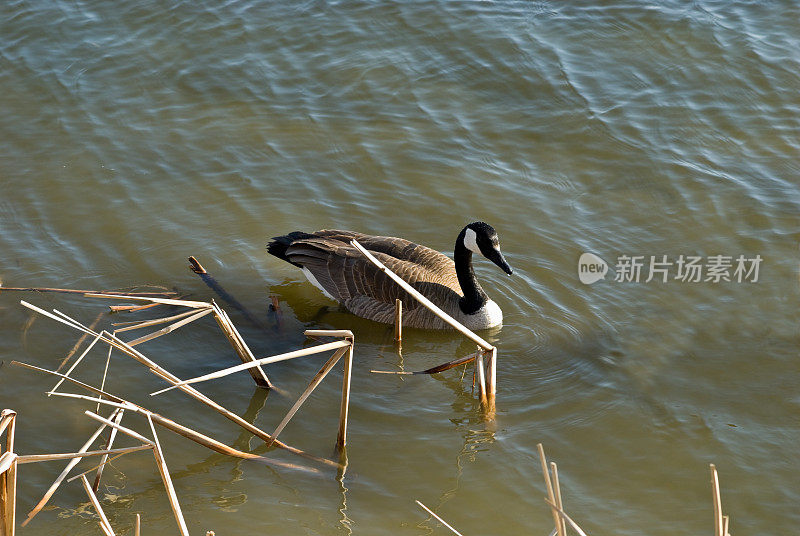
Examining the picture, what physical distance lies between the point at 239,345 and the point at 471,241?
8.27 ft

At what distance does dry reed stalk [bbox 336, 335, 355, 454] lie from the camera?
5.94m

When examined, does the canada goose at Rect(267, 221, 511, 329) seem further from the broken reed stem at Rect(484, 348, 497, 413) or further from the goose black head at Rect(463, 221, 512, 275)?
the broken reed stem at Rect(484, 348, 497, 413)

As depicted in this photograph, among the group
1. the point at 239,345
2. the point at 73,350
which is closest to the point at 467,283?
the point at 239,345

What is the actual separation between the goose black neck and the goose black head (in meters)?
0.16

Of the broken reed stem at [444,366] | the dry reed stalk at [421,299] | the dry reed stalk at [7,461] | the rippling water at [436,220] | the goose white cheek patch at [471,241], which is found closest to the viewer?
the dry reed stalk at [7,461]

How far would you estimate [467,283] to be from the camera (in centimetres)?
862

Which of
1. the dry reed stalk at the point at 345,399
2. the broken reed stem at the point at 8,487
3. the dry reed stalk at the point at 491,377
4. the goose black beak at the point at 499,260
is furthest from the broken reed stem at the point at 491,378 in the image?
the broken reed stem at the point at 8,487

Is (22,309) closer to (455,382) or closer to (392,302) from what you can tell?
(392,302)

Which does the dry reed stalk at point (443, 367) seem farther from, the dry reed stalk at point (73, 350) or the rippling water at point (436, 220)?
the dry reed stalk at point (73, 350)

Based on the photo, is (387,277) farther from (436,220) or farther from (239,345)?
(239,345)

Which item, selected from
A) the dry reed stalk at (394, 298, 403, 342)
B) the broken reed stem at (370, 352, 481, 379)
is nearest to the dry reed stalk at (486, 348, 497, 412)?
the broken reed stem at (370, 352, 481, 379)

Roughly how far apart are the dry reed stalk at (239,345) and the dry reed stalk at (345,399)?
0.66 m

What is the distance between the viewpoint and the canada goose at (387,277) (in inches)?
335

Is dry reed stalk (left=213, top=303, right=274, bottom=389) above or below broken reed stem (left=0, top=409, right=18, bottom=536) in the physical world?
below
